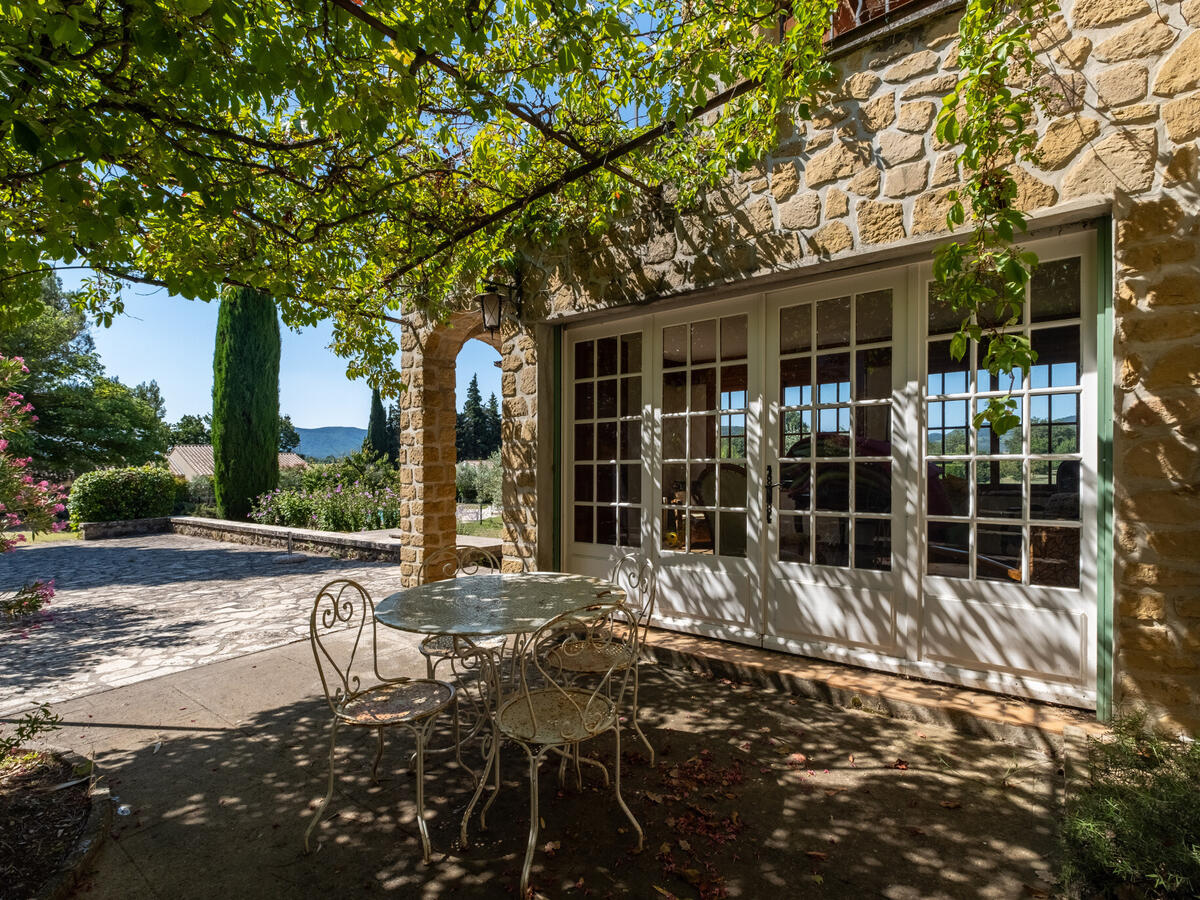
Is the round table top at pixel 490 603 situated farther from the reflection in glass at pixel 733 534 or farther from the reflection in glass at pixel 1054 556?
the reflection in glass at pixel 1054 556

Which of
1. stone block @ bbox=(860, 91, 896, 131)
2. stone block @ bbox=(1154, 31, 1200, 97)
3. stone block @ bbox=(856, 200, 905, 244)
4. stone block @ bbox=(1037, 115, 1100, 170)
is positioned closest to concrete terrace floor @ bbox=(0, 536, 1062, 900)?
stone block @ bbox=(856, 200, 905, 244)

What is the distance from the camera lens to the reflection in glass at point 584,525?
15.4 feet

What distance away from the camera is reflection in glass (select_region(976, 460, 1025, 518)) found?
296 cm

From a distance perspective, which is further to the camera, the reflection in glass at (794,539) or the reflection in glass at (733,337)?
the reflection in glass at (733,337)

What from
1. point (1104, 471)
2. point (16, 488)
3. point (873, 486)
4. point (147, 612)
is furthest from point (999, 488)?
point (147, 612)

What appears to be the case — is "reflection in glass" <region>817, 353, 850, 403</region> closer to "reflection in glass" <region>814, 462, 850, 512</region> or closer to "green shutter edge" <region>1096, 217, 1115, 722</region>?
"reflection in glass" <region>814, 462, 850, 512</region>

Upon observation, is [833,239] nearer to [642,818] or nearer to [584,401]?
[584,401]

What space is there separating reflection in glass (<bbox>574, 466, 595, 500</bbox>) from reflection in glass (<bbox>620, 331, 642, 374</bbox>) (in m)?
0.89

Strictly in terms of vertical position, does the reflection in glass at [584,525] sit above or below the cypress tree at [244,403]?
below

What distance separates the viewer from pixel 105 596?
251 inches

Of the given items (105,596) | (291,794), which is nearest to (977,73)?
(291,794)

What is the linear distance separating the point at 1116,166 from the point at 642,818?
3.45 metres

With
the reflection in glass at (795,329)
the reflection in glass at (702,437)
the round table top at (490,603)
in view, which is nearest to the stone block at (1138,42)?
the reflection in glass at (795,329)

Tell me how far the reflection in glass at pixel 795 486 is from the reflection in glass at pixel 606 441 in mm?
1381
